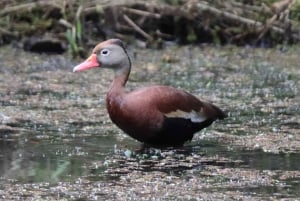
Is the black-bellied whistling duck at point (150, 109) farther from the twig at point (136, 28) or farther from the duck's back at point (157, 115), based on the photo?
the twig at point (136, 28)

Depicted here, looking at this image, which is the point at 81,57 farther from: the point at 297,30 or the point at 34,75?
the point at 297,30

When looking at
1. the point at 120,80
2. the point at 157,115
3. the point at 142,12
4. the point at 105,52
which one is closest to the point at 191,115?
the point at 157,115

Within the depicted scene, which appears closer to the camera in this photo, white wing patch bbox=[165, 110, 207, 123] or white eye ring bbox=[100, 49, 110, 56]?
white wing patch bbox=[165, 110, 207, 123]

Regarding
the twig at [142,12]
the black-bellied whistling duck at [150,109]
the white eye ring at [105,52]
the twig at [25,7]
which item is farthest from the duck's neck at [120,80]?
the twig at [25,7]

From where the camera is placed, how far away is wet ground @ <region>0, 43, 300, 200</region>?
18.0ft

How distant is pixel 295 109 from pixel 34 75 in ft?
10.2

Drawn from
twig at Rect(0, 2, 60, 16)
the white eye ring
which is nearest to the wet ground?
the white eye ring

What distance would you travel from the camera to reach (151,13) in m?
12.5

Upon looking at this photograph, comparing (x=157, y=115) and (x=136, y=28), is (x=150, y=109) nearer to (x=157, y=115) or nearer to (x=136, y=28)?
(x=157, y=115)

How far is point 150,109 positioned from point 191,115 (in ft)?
1.44

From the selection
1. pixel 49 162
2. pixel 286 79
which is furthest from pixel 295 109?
pixel 49 162

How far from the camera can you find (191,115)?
6906 millimetres

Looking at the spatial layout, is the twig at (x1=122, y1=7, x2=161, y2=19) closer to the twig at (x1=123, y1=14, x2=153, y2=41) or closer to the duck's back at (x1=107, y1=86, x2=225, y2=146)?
the twig at (x1=123, y1=14, x2=153, y2=41)

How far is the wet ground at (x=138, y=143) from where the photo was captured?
18.0ft
